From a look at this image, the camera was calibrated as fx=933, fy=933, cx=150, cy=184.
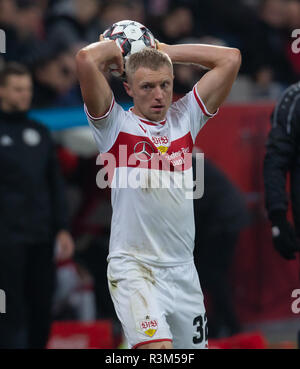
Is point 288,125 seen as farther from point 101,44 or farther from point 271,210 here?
point 101,44

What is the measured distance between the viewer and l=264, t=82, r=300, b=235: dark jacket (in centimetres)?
683

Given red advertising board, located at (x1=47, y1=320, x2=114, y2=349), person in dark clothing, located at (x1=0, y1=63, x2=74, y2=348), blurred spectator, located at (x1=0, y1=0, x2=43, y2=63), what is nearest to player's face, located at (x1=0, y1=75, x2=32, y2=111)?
person in dark clothing, located at (x1=0, y1=63, x2=74, y2=348)

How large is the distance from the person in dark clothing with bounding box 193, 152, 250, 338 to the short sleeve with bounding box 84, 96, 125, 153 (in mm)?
3664

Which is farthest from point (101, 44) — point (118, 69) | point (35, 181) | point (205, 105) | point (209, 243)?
point (209, 243)

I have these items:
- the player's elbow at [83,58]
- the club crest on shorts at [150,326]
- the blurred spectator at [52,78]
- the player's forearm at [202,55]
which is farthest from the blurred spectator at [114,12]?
the club crest on shorts at [150,326]

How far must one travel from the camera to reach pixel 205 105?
6.02 metres

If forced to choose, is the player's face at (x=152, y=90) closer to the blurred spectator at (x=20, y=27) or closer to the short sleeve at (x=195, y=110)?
the short sleeve at (x=195, y=110)

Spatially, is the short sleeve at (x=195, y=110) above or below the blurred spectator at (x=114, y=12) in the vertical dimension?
below

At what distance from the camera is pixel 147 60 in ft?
18.7

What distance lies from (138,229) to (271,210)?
4.82 ft

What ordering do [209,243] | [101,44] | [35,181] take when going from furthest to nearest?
[209,243] < [35,181] < [101,44]

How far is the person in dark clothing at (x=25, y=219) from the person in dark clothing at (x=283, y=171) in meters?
2.26

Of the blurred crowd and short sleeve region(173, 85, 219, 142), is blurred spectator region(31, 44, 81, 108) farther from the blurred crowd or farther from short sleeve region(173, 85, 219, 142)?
short sleeve region(173, 85, 219, 142)

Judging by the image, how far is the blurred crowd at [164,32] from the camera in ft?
34.9
